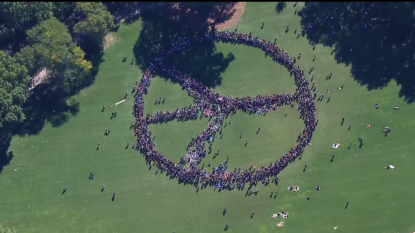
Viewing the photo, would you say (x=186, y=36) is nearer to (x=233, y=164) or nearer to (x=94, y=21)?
(x=94, y=21)

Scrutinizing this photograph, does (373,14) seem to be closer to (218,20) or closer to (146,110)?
(218,20)

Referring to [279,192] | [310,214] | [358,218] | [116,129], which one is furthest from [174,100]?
[358,218]

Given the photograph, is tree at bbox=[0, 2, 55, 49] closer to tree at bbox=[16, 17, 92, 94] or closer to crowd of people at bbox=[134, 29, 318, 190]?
tree at bbox=[16, 17, 92, 94]

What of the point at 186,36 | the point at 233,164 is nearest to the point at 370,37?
the point at 186,36

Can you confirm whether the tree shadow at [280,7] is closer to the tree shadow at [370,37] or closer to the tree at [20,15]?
the tree shadow at [370,37]

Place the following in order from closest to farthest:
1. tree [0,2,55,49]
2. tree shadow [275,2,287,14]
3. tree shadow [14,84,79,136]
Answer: tree [0,2,55,49], tree shadow [14,84,79,136], tree shadow [275,2,287,14]

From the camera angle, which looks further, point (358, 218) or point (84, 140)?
point (84, 140)

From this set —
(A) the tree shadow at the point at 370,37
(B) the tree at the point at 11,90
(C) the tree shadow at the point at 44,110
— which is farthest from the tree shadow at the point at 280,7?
(B) the tree at the point at 11,90

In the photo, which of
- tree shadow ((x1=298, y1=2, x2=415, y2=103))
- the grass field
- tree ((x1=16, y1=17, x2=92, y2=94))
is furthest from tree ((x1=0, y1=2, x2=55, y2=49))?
tree shadow ((x1=298, y1=2, x2=415, y2=103))
